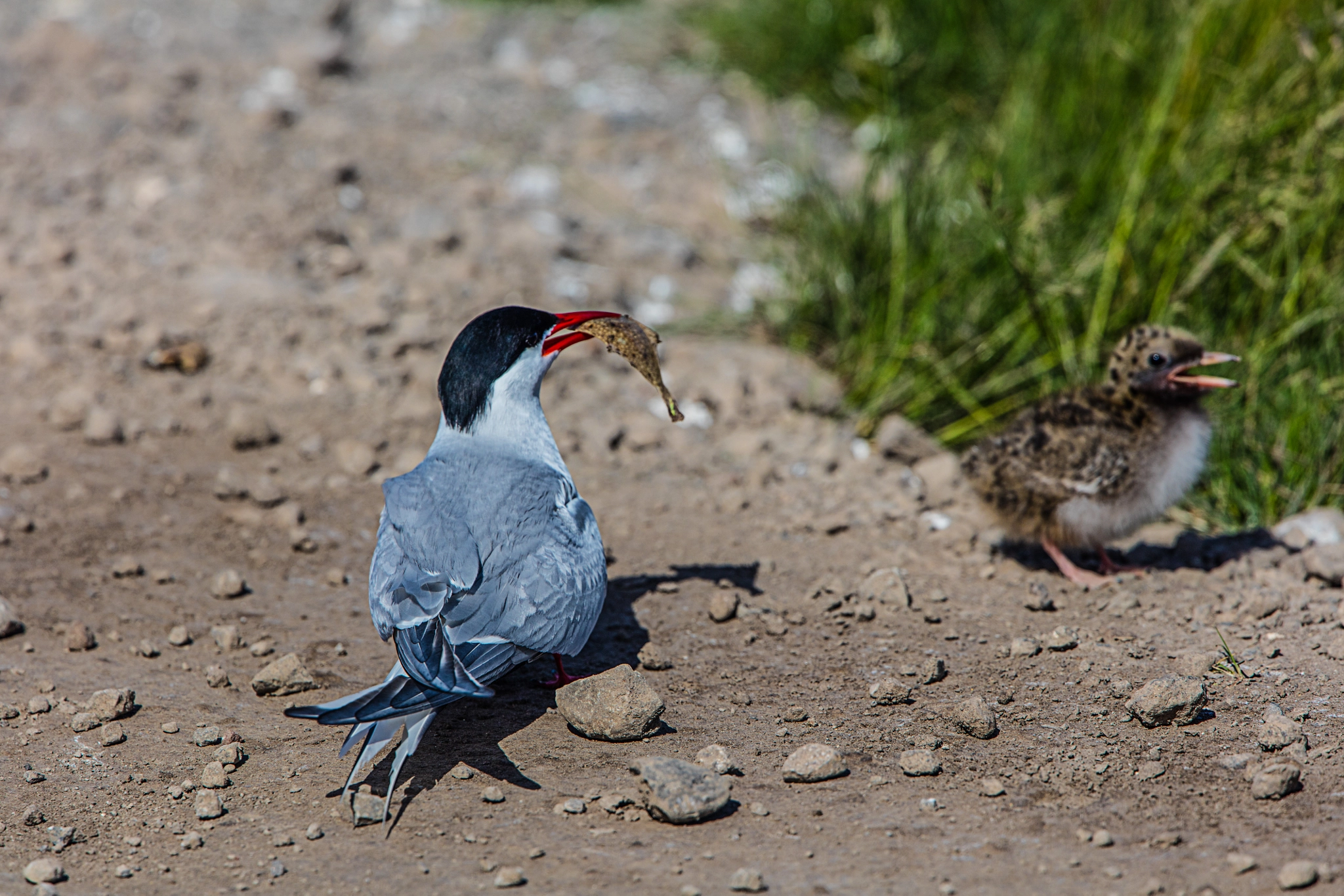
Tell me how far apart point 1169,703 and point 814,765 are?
994 mm

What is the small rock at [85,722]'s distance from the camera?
343 cm

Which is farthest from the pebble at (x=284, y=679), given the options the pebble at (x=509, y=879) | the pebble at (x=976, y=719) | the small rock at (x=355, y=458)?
the pebble at (x=976, y=719)

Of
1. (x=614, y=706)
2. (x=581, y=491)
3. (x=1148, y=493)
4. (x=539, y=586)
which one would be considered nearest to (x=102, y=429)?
(x=581, y=491)

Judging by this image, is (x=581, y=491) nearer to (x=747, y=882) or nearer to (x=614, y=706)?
(x=614, y=706)

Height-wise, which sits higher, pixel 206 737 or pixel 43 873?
pixel 43 873

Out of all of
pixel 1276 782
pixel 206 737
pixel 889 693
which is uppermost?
pixel 1276 782

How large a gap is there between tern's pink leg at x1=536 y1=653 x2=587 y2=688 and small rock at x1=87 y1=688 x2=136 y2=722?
1.18 m

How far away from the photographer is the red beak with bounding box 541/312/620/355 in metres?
4.00

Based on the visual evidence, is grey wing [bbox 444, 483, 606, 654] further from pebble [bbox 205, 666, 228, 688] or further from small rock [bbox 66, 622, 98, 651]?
small rock [bbox 66, 622, 98, 651]

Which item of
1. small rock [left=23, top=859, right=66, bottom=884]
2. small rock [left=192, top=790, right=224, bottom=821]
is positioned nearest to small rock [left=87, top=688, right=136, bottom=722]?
small rock [left=192, top=790, right=224, bottom=821]

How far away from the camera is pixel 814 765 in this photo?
3.15 meters

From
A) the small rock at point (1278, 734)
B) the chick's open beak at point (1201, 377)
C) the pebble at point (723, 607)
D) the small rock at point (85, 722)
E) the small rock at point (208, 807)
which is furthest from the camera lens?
the chick's open beak at point (1201, 377)

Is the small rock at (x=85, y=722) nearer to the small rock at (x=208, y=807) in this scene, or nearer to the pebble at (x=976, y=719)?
the small rock at (x=208, y=807)

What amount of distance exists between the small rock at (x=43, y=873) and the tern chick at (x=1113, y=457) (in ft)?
10.5
